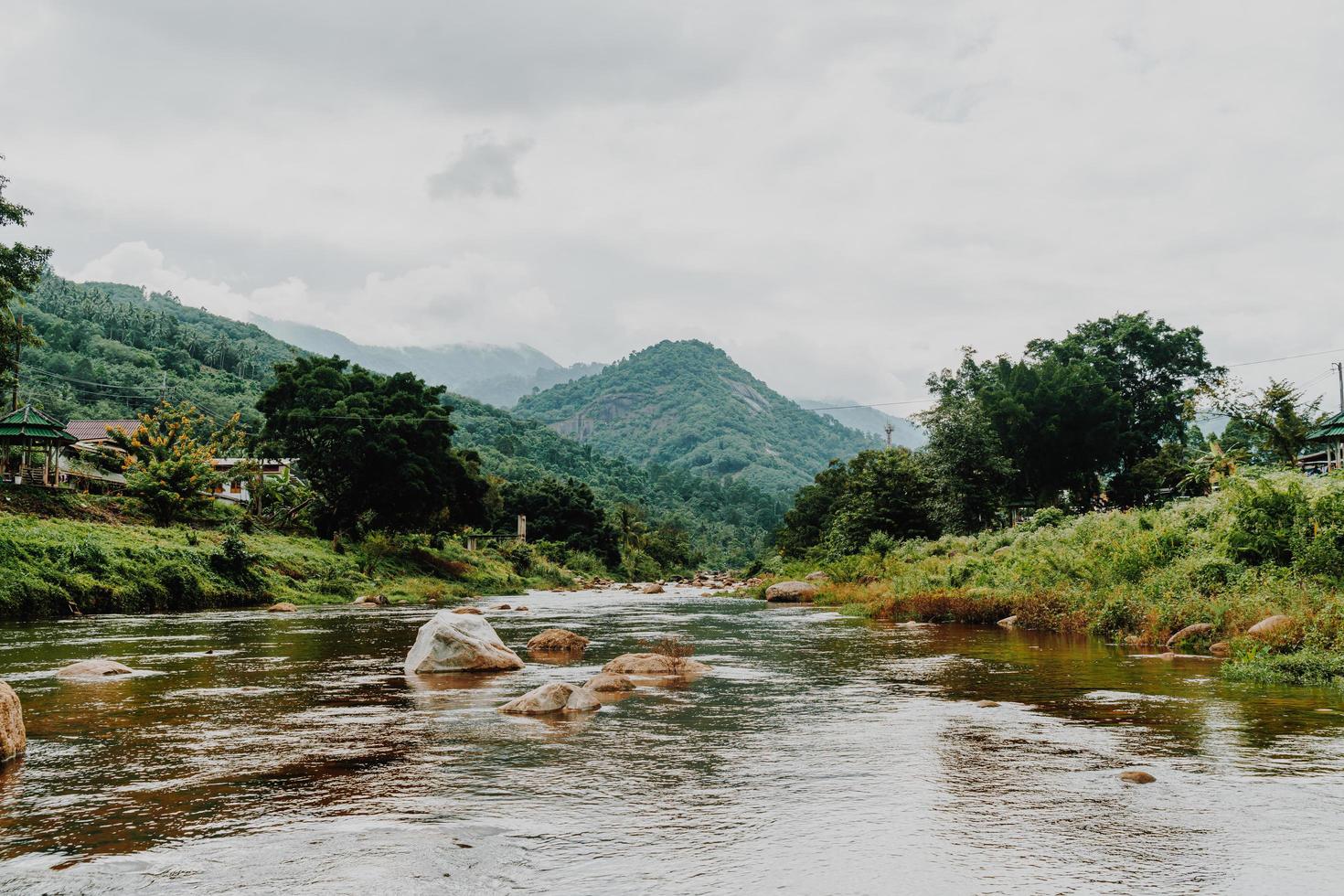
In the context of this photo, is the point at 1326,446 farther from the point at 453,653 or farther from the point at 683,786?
the point at 683,786

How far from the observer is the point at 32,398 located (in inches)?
3199

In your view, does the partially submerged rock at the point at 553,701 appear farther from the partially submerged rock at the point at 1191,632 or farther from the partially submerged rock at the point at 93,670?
the partially submerged rock at the point at 1191,632

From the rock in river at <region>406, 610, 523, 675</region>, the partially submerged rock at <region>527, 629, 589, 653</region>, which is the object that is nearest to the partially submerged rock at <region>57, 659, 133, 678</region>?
the rock in river at <region>406, 610, 523, 675</region>

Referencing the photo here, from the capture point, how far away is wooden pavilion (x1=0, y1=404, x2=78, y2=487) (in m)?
36.8

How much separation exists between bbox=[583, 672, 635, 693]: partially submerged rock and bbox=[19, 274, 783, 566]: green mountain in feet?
158

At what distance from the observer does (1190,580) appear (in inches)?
778

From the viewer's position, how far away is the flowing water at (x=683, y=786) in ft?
18.1

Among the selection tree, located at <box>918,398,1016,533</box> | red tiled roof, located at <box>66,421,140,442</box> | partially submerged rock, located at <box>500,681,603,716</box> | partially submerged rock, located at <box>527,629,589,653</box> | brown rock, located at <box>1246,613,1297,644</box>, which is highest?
red tiled roof, located at <box>66,421,140,442</box>

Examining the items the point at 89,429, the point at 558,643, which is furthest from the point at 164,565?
the point at 89,429

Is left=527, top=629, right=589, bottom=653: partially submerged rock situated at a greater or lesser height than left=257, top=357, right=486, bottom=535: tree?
lesser

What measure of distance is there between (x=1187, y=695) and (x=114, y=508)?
128 feet

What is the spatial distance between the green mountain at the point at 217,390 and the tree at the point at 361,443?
4693 millimetres

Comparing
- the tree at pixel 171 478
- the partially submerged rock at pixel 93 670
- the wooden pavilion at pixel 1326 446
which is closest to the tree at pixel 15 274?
the tree at pixel 171 478

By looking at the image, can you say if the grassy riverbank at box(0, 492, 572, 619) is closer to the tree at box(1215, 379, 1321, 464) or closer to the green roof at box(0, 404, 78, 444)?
the green roof at box(0, 404, 78, 444)
